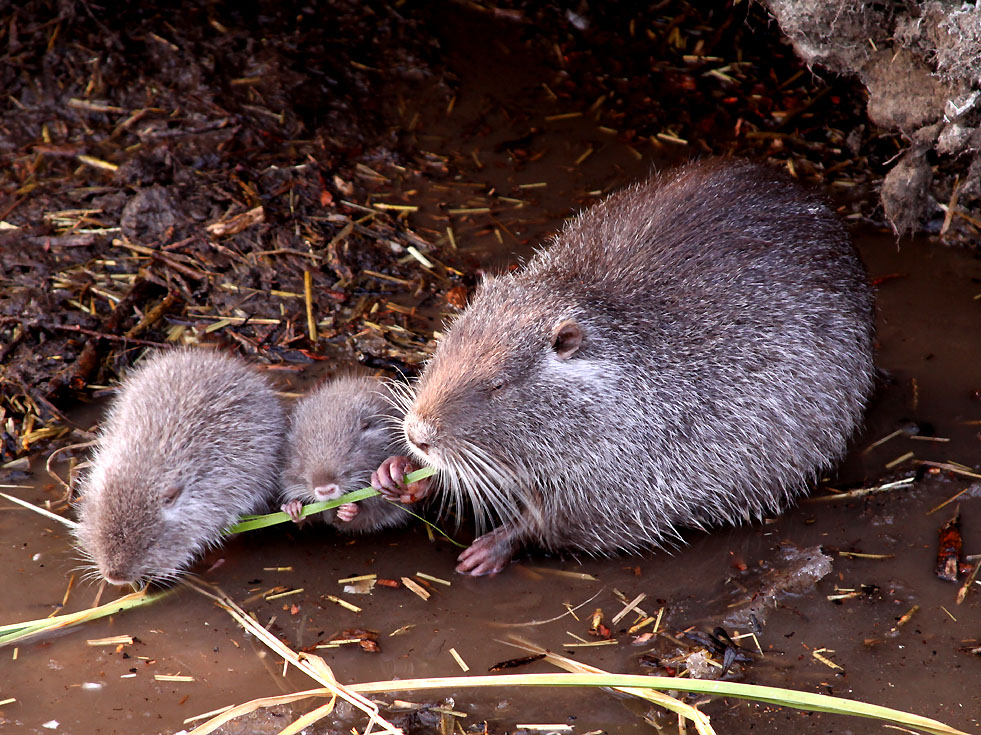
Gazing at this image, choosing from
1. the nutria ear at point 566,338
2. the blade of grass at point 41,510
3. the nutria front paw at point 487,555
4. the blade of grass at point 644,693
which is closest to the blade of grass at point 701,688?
the blade of grass at point 644,693

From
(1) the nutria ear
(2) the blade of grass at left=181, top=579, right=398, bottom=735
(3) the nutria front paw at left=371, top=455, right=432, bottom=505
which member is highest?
(1) the nutria ear

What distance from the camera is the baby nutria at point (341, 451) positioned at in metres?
3.94

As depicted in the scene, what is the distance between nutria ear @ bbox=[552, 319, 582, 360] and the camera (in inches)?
145

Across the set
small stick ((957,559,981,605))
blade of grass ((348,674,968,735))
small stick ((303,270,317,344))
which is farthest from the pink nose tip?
small stick ((957,559,981,605))

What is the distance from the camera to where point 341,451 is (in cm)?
398

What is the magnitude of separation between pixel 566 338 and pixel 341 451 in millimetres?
1002

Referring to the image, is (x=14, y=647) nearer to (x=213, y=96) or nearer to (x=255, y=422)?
(x=255, y=422)

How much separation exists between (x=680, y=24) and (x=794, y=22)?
2782 mm

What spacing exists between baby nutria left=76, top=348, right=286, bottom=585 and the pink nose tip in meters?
0.28

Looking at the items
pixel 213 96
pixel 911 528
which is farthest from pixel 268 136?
pixel 911 528

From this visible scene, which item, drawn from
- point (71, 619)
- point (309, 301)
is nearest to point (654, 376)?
point (309, 301)

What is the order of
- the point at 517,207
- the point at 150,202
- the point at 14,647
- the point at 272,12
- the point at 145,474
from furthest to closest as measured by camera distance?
the point at 272,12 → the point at 517,207 → the point at 150,202 → the point at 145,474 → the point at 14,647

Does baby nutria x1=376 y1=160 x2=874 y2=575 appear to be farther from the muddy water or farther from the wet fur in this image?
the muddy water

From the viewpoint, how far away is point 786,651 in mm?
3477
